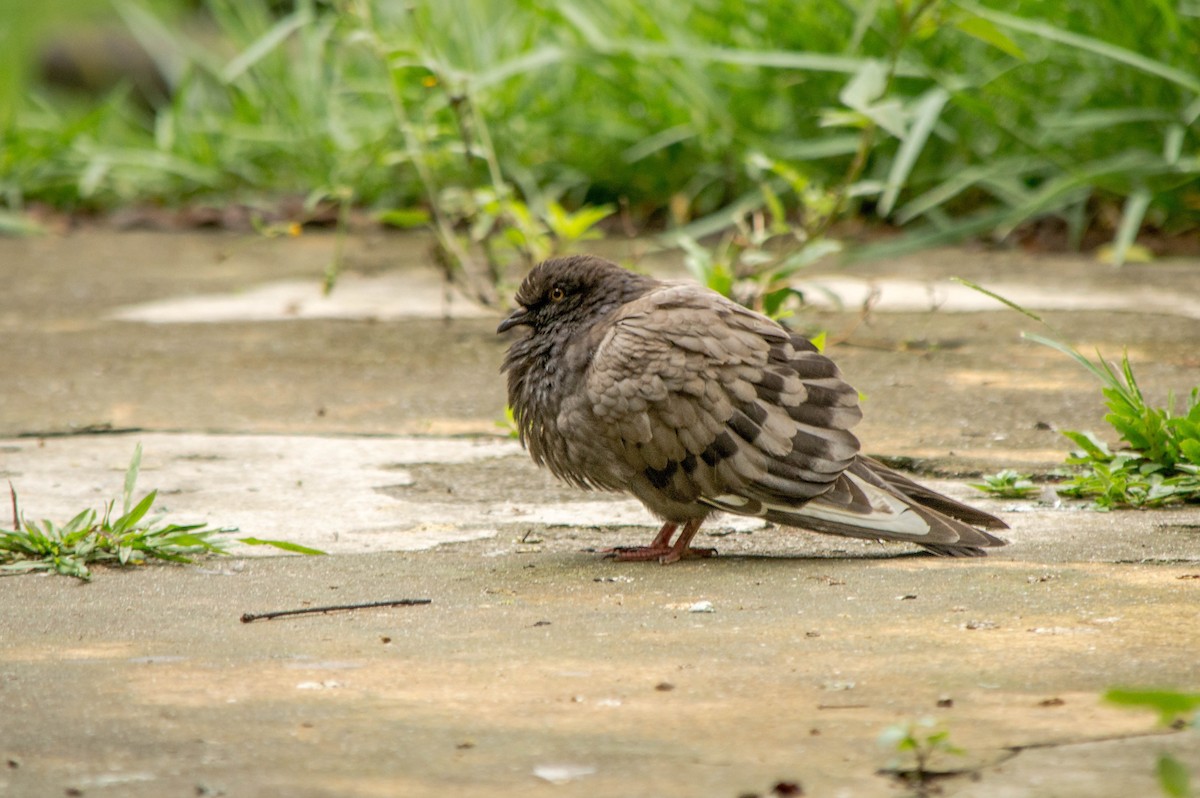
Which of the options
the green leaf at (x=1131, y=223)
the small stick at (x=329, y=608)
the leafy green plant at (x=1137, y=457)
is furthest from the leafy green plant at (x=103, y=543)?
the green leaf at (x=1131, y=223)

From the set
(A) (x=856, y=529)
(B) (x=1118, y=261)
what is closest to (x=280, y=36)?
(B) (x=1118, y=261)

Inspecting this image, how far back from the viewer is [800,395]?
3092 millimetres

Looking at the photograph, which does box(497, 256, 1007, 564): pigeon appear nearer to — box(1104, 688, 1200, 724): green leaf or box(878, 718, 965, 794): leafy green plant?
box(878, 718, 965, 794): leafy green plant

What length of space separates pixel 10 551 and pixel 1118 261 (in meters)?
4.30

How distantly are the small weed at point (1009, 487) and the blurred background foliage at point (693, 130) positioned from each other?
1481mm

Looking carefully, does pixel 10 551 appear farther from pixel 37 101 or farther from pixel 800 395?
pixel 37 101

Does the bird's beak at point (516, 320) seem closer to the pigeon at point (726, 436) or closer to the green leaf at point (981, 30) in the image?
the pigeon at point (726, 436)

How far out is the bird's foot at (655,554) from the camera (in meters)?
3.09

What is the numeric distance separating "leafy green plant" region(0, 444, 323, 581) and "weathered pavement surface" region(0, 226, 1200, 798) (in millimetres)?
61

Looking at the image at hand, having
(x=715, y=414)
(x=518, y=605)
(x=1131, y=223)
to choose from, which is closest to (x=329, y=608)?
Result: (x=518, y=605)

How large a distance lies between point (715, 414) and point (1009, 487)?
0.76m

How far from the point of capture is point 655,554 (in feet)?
10.2

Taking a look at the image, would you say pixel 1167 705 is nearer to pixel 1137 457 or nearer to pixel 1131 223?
pixel 1137 457

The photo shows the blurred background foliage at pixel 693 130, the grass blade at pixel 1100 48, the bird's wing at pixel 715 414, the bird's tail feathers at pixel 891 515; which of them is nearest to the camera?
the bird's tail feathers at pixel 891 515
